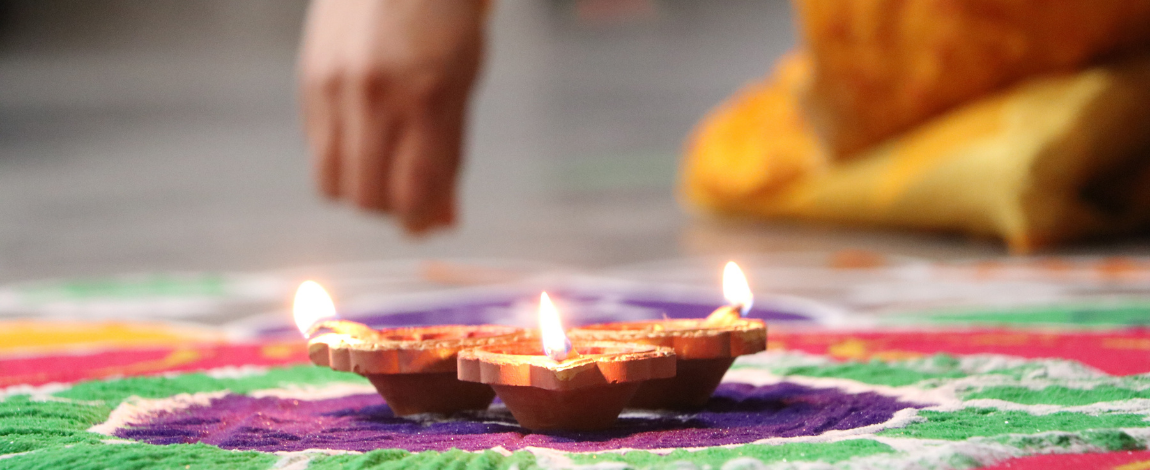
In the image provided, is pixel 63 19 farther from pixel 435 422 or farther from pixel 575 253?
pixel 435 422

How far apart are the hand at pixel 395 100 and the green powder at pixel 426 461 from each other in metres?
0.32

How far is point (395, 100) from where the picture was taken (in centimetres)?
79

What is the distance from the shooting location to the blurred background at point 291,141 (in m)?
2.45

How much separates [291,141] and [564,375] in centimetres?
553

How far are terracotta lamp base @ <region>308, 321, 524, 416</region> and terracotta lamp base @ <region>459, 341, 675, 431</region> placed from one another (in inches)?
1.0

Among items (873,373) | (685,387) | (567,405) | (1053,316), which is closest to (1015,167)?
(1053,316)

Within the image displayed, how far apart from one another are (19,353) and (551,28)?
6.52m

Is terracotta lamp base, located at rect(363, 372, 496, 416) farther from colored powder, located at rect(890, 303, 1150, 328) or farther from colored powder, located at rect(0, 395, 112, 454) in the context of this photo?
colored powder, located at rect(890, 303, 1150, 328)

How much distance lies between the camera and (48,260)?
90.4 inches

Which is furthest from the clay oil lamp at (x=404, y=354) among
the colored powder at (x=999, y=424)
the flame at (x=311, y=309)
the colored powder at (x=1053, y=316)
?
the colored powder at (x=1053, y=316)

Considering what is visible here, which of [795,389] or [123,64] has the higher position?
[123,64]

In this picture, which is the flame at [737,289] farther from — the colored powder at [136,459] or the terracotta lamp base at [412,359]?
the colored powder at [136,459]

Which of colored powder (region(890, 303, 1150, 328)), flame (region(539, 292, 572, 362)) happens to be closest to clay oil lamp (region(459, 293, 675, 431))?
flame (region(539, 292, 572, 362))

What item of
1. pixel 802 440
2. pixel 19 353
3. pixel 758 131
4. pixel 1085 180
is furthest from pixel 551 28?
pixel 802 440
